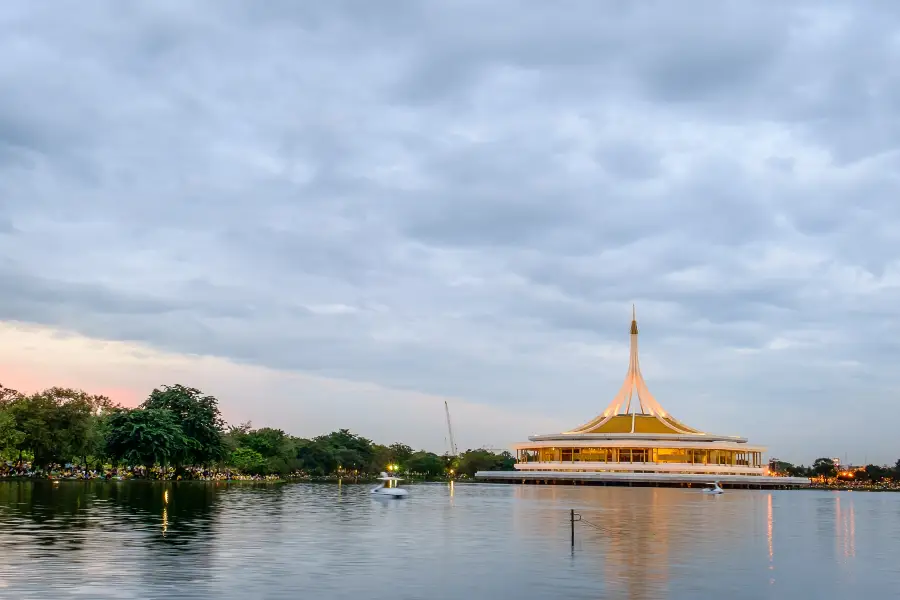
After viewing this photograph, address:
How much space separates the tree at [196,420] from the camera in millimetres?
130125

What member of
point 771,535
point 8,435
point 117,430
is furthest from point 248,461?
A: point 771,535

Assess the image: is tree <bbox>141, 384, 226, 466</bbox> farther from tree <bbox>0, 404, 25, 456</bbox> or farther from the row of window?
the row of window

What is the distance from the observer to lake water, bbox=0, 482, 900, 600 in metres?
34.0

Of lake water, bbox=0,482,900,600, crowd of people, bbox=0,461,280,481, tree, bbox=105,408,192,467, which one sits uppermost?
tree, bbox=105,408,192,467

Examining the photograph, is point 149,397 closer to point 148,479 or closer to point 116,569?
point 148,479

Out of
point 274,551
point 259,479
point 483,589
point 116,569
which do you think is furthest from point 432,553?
point 259,479

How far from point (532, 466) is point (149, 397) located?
90.4 m

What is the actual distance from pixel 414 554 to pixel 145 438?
3273 inches

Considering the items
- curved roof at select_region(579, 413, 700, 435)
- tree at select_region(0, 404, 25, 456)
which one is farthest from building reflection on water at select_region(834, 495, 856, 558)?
curved roof at select_region(579, 413, 700, 435)

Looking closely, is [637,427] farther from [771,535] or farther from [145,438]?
[771,535]

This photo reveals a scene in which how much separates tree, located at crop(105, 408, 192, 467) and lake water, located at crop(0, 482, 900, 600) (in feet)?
136

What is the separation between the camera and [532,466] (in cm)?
19975

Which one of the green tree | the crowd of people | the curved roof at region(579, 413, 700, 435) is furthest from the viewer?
the curved roof at region(579, 413, 700, 435)

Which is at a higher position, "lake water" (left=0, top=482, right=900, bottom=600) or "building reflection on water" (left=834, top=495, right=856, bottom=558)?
"lake water" (left=0, top=482, right=900, bottom=600)
